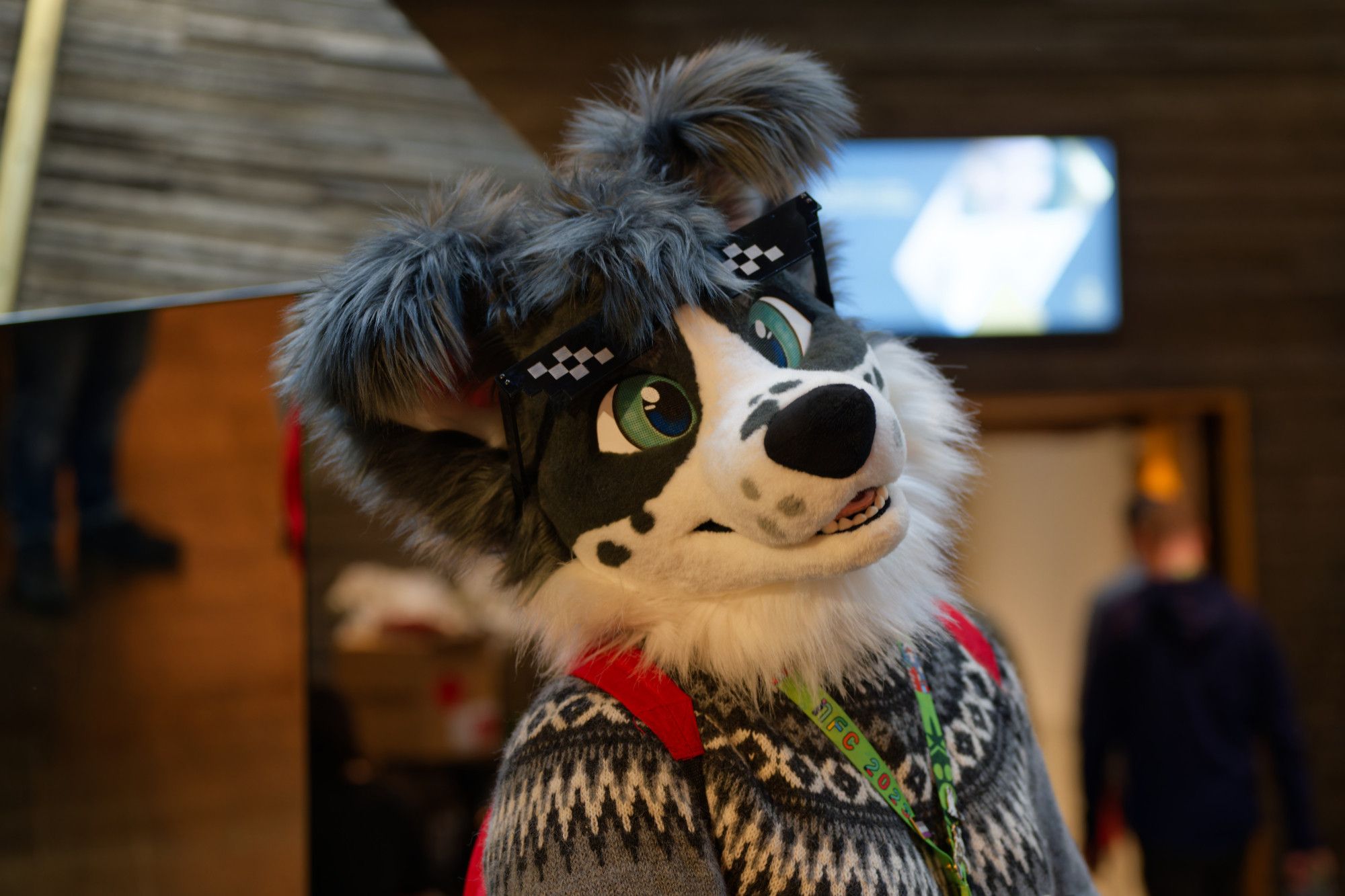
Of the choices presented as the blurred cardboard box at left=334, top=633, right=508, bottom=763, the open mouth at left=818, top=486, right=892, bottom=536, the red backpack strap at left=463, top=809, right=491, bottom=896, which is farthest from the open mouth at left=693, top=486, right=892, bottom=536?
the blurred cardboard box at left=334, top=633, right=508, bottom=763

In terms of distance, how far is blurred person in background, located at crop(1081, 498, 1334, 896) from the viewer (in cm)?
274

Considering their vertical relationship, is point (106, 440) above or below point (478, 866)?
above

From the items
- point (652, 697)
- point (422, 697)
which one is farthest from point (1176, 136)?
point (652, 697)

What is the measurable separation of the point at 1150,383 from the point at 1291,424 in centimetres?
51

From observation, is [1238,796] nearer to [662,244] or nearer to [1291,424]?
[1291,424]

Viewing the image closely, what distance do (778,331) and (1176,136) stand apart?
344 centimetres

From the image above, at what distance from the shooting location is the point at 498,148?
1.39 metres

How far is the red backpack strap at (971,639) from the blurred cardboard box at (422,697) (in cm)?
180

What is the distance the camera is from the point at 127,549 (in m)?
1.41

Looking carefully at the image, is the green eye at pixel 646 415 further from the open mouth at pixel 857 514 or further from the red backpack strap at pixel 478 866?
the red backpack strap at pixel 478 866

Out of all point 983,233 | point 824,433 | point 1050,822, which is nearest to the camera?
point 824,433

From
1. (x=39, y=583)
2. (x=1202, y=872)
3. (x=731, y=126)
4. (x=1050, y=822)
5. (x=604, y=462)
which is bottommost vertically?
(x=1202, y=872)

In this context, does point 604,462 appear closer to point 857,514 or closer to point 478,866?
point 857,514

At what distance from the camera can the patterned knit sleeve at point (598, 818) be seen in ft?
3.08
